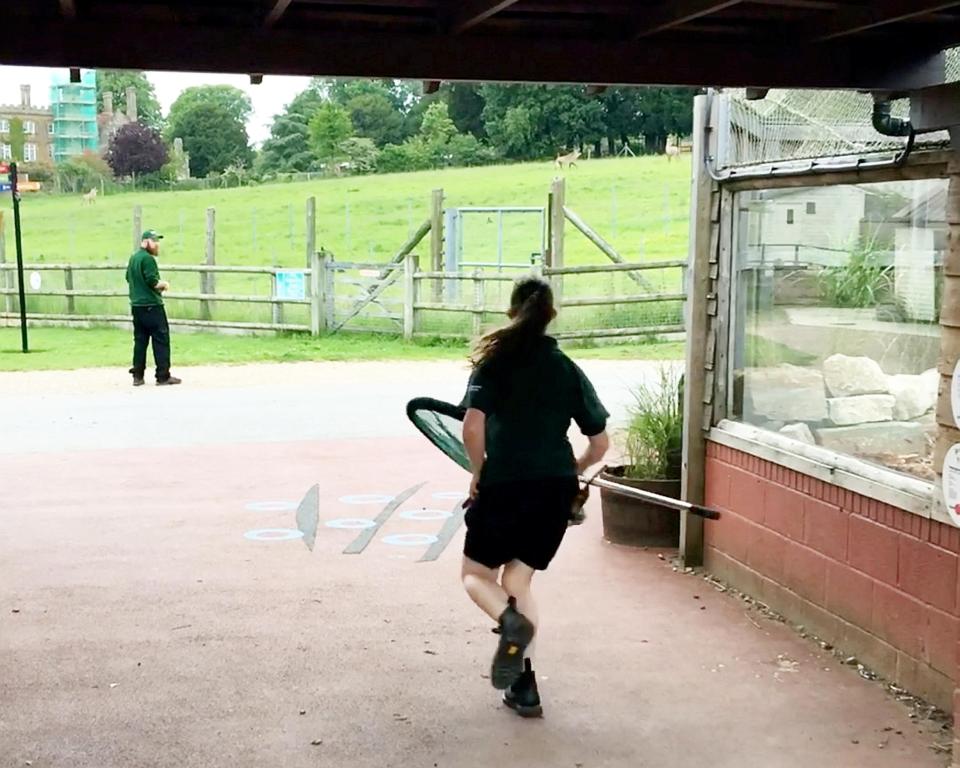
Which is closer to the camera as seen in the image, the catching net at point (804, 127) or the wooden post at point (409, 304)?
the catching net at point (804, 127)

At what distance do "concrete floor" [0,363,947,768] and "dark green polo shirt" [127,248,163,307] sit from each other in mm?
5297

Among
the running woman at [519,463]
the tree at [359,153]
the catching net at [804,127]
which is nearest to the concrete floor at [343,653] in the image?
the running woman at [519,463]

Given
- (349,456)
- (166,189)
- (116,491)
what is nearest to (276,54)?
(116,491)

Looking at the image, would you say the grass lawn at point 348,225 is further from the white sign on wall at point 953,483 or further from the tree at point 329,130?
the white sign on wall at point 953,483

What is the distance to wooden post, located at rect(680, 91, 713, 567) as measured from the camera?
21.7 feet

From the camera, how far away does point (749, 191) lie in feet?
20.9

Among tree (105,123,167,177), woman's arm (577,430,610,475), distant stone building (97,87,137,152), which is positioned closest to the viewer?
woman's arm (577,430,610,475)

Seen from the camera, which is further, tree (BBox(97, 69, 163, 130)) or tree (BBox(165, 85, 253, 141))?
tree (BBox(97, 69, 163, 130))

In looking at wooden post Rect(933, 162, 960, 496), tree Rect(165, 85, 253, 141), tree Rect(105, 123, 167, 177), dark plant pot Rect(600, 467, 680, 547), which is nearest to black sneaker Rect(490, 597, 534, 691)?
wooden post Rect(933, 162, 960, 496)

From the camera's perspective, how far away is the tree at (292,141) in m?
61.2

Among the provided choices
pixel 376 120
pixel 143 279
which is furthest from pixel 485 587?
pixel 376 120

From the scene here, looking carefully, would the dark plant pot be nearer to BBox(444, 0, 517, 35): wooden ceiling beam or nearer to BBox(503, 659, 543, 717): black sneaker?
BBox(503, 659, 543, 717): black sneaker

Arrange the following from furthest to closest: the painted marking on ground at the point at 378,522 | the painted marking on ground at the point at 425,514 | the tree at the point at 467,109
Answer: the tree at the point at 467,109 → the painted marking on ground at the point at 425,514 → the painted marking on ground at the point at 378,522

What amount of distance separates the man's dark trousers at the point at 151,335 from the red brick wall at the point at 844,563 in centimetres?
918
